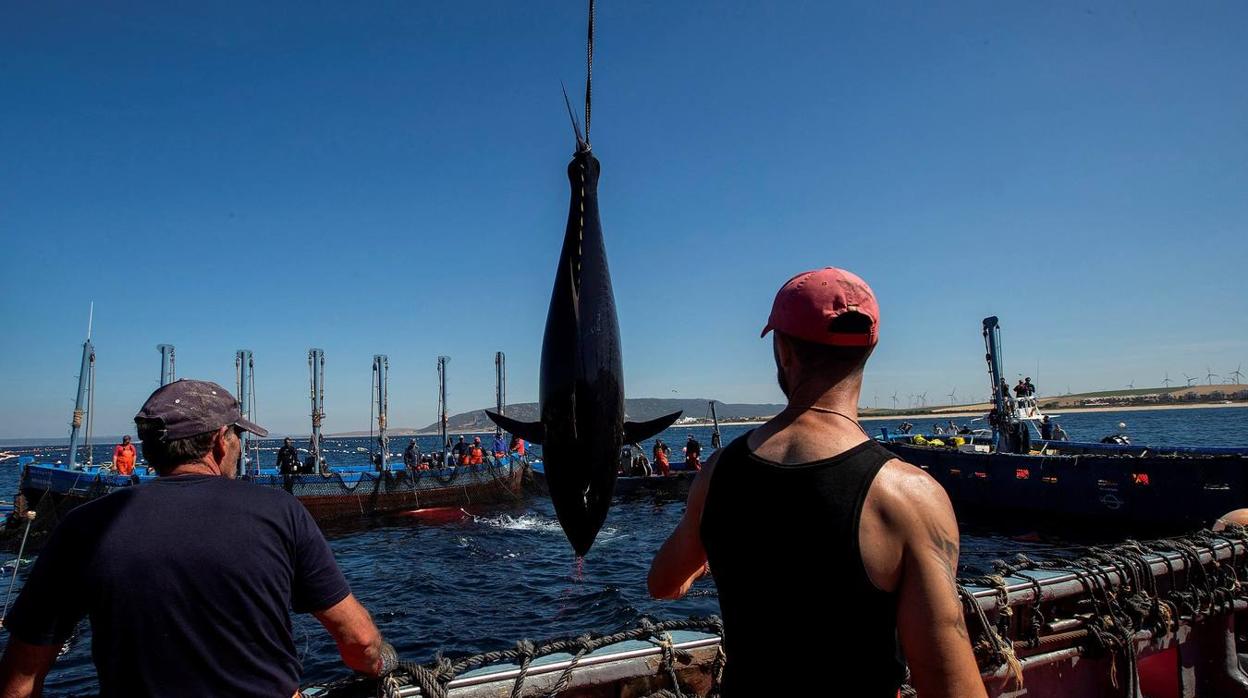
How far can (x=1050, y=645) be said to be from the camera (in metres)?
3.98

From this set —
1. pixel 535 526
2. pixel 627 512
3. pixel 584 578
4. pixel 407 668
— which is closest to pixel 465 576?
pixel 584 578

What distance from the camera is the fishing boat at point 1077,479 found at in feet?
49.5

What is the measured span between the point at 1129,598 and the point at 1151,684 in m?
0.93

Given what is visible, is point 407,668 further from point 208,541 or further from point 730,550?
point 730,550

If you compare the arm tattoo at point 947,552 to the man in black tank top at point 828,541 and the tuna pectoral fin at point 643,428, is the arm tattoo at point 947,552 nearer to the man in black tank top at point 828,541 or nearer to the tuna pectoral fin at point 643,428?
the man in black tank top at point 828,541

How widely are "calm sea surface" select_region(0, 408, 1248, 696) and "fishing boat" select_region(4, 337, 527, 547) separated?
1885 millimetres

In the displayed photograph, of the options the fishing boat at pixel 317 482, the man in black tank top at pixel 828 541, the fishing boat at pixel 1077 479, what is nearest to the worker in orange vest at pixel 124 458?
the fishing boat at pixel 317 482

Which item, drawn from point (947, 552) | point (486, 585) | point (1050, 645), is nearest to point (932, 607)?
point (947, 552)

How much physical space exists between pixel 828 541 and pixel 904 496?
205 mm

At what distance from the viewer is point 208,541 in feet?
6.77

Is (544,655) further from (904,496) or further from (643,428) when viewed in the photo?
(904,496)

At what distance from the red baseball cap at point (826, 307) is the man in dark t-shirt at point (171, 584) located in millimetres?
1822

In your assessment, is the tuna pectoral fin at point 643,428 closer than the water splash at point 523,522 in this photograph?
Yes

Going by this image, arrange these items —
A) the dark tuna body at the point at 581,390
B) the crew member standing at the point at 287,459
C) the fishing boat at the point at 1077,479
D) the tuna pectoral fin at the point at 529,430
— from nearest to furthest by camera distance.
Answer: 1. the dark tuna body at the point at 581,390
2. the tuna pectoral fin at the point at 529,430
3. the fishing boat at the point at 1077,479
4. the crew member standing at the point at 287,459
